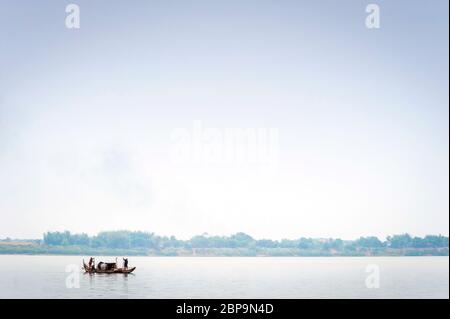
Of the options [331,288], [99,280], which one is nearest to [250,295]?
[331,288]

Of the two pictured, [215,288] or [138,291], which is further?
[215,288]
